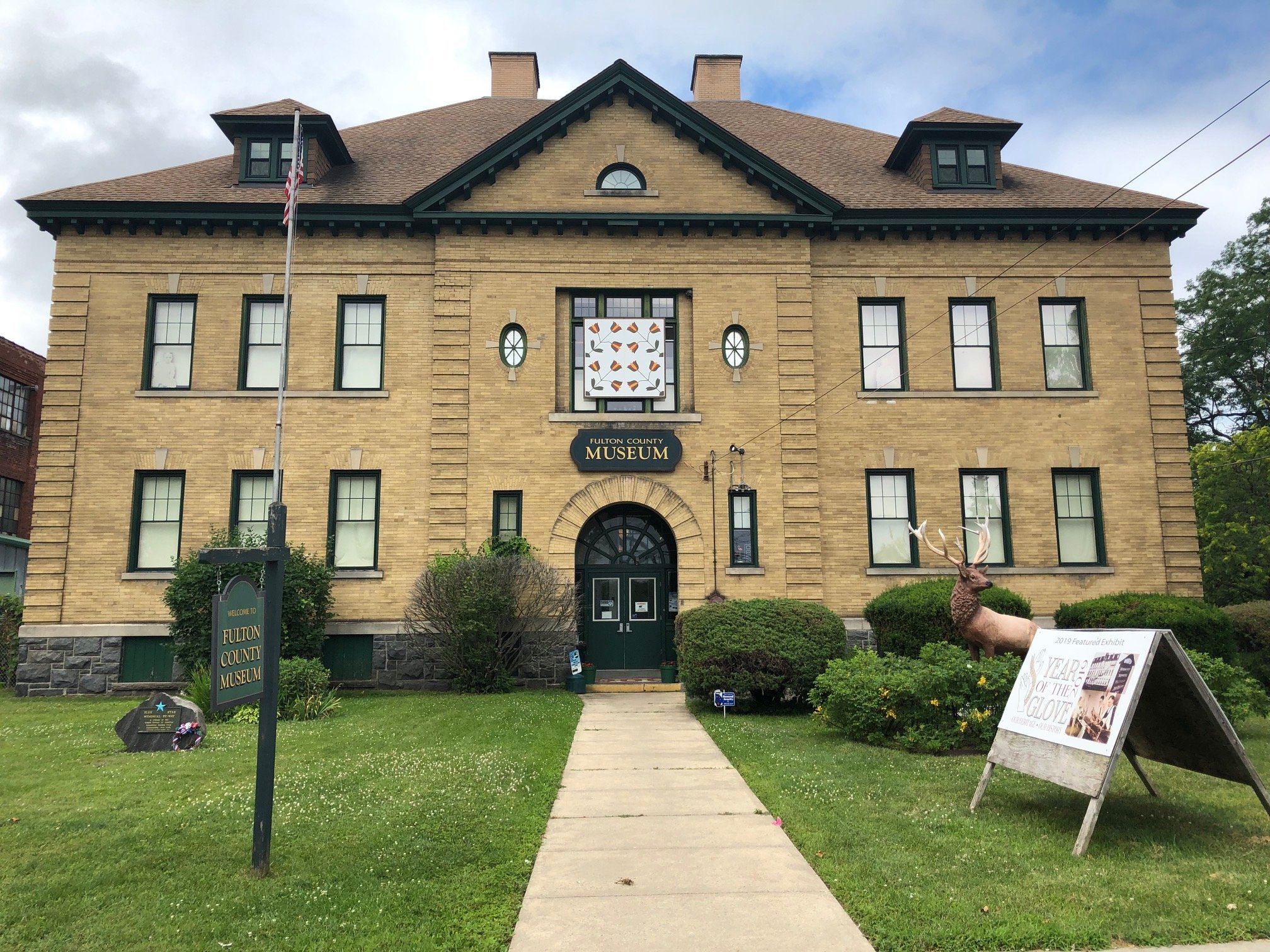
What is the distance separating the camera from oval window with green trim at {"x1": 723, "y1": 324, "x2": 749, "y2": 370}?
19.3 m

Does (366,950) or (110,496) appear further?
(110,496)

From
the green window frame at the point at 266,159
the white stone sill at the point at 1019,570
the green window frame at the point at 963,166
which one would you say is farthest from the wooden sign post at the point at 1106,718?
the green window frame at the point at 266,159

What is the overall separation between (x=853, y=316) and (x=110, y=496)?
54.1ft

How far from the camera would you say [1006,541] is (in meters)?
19.2

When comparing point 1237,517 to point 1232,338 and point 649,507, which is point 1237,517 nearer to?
point 1232,338

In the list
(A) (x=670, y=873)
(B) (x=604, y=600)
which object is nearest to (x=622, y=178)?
(B) (x=604, y=600)

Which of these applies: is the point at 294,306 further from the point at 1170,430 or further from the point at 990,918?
the point at 1170,430

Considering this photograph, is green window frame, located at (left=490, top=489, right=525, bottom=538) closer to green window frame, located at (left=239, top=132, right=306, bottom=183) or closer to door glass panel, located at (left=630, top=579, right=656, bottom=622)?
door glass panel, located at (left=630, top=579, right=656, bottom=622)

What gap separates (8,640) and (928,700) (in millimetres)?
19160


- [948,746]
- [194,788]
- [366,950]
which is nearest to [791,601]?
[948,746]

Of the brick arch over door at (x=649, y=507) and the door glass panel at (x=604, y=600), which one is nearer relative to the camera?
the brick arch over door at (x=649, y=507)

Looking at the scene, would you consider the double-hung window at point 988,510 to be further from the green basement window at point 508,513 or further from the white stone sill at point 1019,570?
the green basement window at point 508,513

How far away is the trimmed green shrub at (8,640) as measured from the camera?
61.7 feet

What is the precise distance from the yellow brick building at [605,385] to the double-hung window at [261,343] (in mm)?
69
